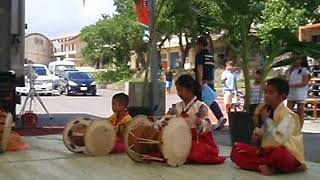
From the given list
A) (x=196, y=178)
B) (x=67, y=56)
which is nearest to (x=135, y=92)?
(x=196, y=178)

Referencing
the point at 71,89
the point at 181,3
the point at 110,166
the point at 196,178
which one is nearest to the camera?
the point at 196,178

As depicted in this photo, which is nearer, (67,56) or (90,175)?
(90,175)

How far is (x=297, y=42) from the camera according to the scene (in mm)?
7535

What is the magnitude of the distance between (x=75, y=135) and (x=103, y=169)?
128 centimetres

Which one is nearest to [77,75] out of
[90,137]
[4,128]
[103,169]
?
[4,128]

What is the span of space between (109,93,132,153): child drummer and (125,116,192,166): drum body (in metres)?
0.71

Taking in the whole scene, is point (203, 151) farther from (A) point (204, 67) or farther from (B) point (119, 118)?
(A) point (204, 67)

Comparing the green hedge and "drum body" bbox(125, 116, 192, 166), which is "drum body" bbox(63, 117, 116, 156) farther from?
the green hedge

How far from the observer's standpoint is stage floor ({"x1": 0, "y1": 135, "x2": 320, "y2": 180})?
5664 mm

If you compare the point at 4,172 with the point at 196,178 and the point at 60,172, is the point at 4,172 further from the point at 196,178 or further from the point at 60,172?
the point at 196,178

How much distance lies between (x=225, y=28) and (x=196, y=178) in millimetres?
3730

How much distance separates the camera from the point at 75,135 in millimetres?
7215

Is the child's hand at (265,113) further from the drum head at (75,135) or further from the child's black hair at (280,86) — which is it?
the drum head at (75,135)

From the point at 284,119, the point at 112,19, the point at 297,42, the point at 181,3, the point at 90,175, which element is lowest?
the point at 90,175
